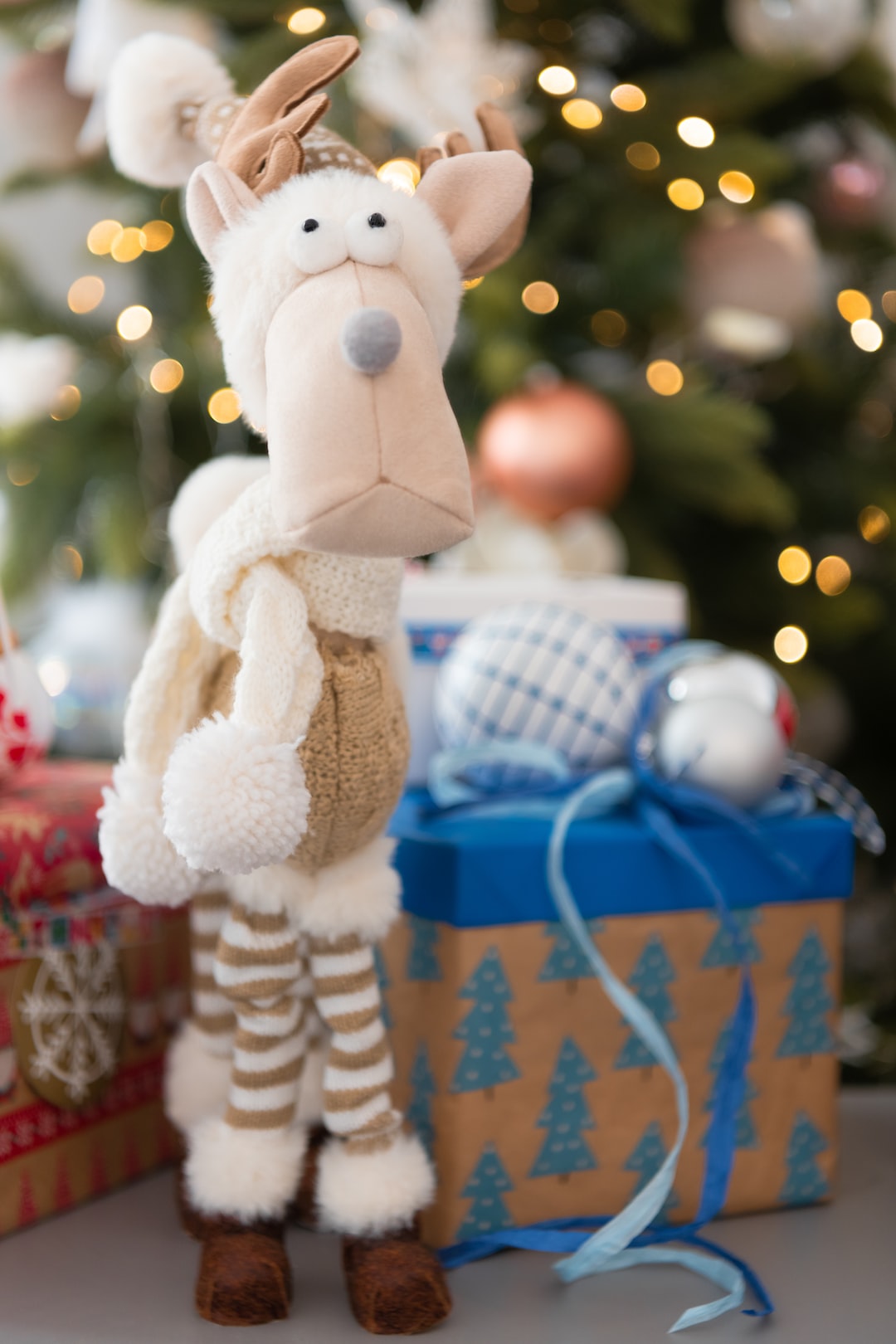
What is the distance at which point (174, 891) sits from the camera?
65 cm

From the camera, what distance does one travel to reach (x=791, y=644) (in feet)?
4.41

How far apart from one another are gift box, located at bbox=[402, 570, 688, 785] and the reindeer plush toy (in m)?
0.25

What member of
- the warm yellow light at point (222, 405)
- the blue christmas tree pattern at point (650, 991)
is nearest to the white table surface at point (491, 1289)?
the blue christmas tree pattern at point (650, 991)

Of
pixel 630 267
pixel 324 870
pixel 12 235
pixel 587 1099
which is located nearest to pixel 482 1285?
pixel 587 1099

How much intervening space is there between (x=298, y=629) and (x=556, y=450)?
0.60m

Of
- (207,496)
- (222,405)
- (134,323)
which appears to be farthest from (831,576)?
(207,496)

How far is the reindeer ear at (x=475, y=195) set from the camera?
0.64m

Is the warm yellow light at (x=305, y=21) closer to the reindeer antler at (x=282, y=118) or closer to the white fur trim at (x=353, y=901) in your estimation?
the reindeer antler at (x=282, y=118)

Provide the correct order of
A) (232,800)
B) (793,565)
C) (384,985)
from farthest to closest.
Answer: (793,565) → (384,985) → (232,800)

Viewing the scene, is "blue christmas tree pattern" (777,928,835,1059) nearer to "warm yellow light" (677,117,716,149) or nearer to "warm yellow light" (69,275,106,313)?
"warm yellow light" (677,117,716,149)

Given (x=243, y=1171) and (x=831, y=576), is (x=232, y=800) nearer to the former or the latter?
(x=243, y=1171)

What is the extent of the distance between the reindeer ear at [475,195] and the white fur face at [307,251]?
0.5 inches

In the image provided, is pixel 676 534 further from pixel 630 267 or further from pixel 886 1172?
pixel 886 1172

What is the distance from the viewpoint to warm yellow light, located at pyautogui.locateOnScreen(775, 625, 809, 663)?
1.34 metres
